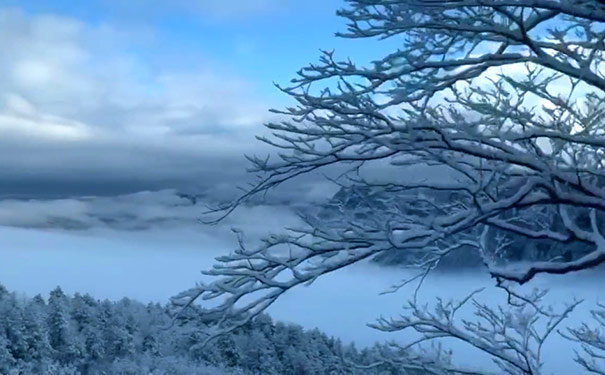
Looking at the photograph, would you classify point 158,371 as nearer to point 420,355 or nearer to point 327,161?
point 420,355

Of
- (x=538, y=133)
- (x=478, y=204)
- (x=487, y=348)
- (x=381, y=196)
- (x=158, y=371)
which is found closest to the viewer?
(x=478, y=204)

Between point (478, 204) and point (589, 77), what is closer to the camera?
point (478, 204)

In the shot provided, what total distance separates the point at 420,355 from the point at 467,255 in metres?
1.16

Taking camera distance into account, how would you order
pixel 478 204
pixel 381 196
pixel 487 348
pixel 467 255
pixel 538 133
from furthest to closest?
pixel 487 348, pixel 467 255, pixel 381 196, pixel 538 133, pixel 478 204

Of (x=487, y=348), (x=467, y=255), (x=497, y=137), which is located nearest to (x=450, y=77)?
(x=497, y=137)

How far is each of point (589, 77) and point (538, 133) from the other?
1.35 ft

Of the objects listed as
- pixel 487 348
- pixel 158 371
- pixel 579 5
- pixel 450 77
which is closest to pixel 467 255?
pixel 487 348

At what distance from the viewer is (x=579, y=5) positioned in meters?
4.49

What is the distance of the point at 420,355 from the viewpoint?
293 inches

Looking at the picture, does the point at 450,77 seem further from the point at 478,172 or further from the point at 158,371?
the point at 158,371

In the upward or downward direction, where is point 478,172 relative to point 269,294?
upward

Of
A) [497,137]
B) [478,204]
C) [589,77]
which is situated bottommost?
[478,204]

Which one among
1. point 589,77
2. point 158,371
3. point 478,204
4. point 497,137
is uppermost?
point 589,77

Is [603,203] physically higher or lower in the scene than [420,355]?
higher
